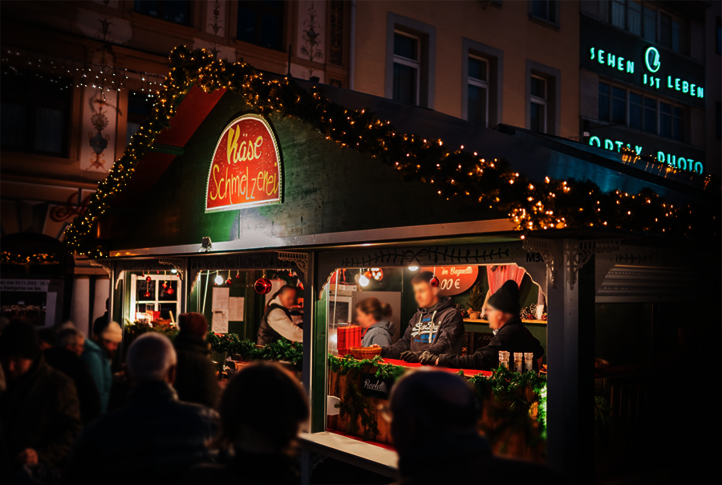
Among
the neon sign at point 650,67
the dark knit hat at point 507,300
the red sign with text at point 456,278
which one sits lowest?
the dark knit hat at point 507,300

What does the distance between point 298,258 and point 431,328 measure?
2617mm

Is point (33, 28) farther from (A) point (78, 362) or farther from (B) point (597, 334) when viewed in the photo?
(B) point (597, 334)

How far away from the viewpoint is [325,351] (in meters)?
7.91

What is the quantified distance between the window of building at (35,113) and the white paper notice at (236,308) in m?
4.88

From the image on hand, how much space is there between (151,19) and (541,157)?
10773 mm

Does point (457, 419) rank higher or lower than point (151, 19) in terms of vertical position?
lower

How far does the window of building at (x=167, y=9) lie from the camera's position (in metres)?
14.4

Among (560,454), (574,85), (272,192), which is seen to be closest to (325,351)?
(272,192)

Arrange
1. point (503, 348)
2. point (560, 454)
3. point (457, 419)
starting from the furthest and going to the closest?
1. point (503, 348)
2. point (560, 454)
3. point (457, 419)

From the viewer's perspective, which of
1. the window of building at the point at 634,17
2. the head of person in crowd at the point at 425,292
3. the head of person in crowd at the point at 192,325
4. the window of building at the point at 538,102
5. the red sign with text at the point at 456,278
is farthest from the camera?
the window of building at the point at 634,17

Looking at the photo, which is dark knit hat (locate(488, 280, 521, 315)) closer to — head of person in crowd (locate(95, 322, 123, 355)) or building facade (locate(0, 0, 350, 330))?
head of person in crowd (locate(95, 322, 123, 355))

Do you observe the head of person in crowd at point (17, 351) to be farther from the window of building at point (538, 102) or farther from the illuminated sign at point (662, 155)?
the window of building at point (538, 102)

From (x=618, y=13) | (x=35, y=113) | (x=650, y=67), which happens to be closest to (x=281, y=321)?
(x=35, y=113)

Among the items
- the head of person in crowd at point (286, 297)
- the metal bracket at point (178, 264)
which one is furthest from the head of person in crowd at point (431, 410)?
the metal bracket at point (178, 264)
